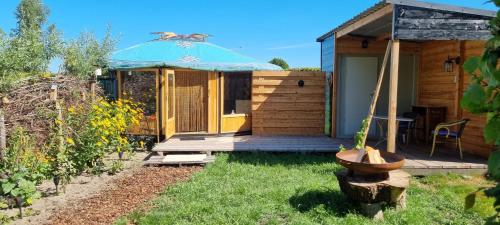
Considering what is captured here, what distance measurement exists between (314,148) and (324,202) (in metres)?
3.56

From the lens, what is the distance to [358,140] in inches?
227

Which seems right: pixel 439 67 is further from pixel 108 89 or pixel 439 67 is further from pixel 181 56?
pixel 108 89

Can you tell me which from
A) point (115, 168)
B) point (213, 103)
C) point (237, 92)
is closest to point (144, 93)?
point (213, 103)

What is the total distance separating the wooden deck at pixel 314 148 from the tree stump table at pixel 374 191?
76.8 inches

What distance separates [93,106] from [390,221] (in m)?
5.06

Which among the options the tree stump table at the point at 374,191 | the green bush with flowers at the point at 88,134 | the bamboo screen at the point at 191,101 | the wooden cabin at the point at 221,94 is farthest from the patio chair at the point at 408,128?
the green bush with flowers at the point at 88,134

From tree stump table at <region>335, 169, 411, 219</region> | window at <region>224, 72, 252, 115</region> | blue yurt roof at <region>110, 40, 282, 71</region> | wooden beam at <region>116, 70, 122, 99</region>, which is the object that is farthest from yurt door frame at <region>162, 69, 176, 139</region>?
tree stump table at <region>335, 169, 411, 219</region>

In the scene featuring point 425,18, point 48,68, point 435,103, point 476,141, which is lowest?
point 476,141

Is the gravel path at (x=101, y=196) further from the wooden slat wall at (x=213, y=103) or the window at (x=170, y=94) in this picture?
the wooden slat wall at (x=213, y=103)

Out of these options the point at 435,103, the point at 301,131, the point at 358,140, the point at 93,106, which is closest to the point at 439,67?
the point at 435,103

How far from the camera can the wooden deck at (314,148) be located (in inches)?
262

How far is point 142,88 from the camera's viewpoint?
1008 cm

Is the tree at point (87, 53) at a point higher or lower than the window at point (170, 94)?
higher

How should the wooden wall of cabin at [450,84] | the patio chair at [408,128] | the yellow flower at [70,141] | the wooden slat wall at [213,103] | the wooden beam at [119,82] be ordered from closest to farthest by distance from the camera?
the yellow flower at [70,141], the wooden wall of cabin at [450,84], the patio chair at [408,128], the wooden beam at [119,82], the wooden slat wall at [213,103]
